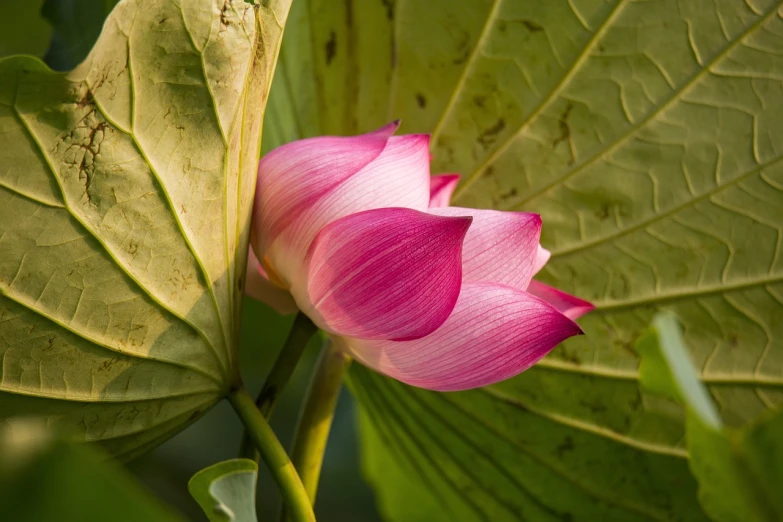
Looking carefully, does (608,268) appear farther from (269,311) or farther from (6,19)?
(6,19)

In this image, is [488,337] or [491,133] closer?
[488,337]

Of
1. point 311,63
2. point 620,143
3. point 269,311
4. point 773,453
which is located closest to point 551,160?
point 620,143

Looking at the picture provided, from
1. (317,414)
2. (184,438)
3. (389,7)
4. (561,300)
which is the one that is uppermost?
(389,7)

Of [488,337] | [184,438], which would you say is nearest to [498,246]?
[488,337]

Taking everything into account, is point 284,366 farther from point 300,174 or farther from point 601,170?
point 601,170

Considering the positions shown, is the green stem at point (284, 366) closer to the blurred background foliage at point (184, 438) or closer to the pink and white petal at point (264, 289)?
the pink and white petal at point (264, 289)

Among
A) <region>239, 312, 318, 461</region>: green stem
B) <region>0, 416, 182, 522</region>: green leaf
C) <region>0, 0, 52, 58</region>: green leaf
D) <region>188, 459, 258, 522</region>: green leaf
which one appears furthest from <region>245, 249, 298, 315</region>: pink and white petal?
<region>0, 0, 52, 58</region>: green leaf

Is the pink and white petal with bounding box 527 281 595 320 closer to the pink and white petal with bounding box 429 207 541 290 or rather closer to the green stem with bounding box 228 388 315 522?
the pink and white petal with bounding box 429 207 541 290
